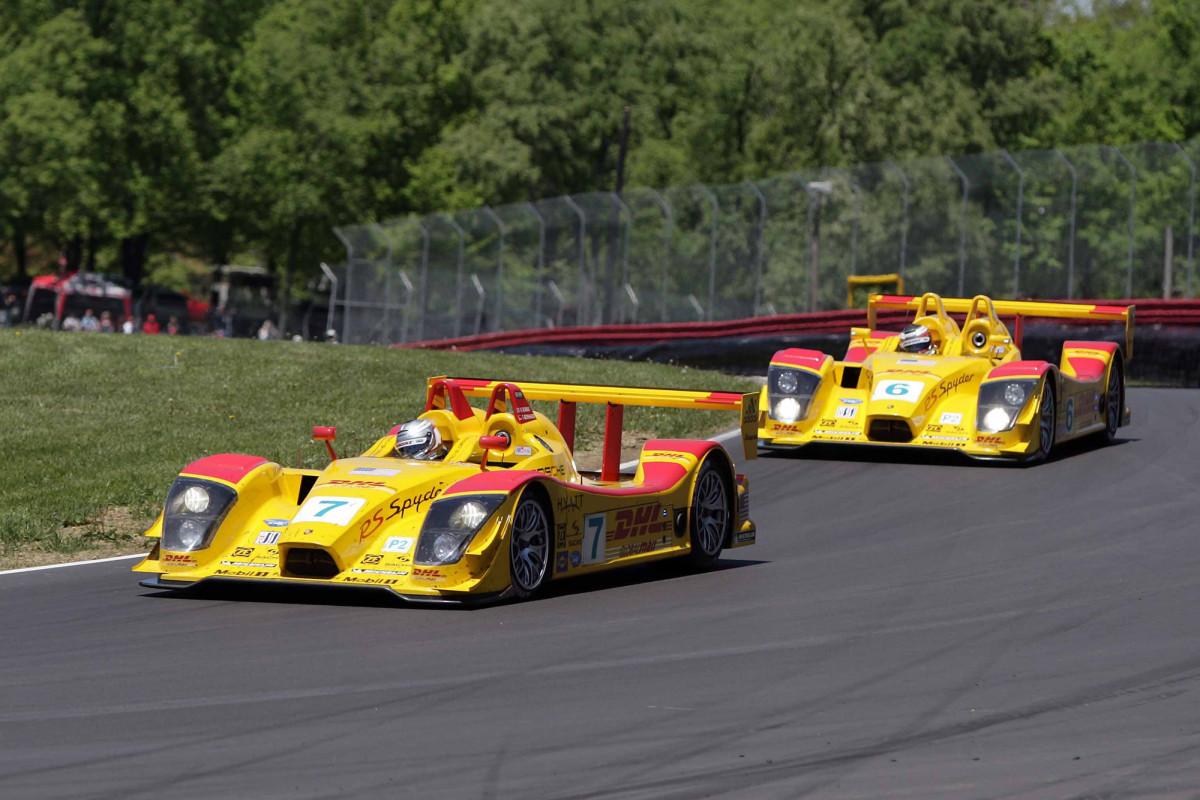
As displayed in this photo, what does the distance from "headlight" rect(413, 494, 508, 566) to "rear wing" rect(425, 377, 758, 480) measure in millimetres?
1508

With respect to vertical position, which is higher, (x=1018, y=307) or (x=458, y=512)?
(x=1018, y=307)

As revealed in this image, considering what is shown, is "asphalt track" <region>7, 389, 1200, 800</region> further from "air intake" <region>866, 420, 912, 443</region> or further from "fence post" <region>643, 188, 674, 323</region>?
"fence post" <region>643, 188, 674, 323</region>

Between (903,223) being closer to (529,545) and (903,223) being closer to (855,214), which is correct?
(855,214)

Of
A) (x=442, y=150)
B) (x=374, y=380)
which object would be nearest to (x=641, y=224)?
(x=374, y=380)

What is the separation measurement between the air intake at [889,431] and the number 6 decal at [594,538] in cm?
704

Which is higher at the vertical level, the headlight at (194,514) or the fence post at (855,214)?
the fence post at (855,214)

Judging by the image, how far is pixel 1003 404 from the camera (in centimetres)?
1661

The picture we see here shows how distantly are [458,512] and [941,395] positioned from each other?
8635 millimetres

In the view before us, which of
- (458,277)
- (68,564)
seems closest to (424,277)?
(458,277)

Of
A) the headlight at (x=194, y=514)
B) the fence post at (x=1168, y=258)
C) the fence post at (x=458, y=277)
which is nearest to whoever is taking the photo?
the headlight at (x=194, y=514)

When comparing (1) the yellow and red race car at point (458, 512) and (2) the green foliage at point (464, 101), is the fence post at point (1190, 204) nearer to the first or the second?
(1) the yellow and red race car at point (458, 512)

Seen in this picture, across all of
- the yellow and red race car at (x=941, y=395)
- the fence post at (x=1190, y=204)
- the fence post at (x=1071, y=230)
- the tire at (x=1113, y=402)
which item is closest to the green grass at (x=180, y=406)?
the yellow and red race car at (x=941, y=395)

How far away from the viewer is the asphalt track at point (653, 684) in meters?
6.00

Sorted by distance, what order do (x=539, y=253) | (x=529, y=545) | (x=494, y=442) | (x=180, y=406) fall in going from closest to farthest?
(x=529, y=545) < (x=494, y=442) < (x=180, y=406) < (x=539, y=253)
